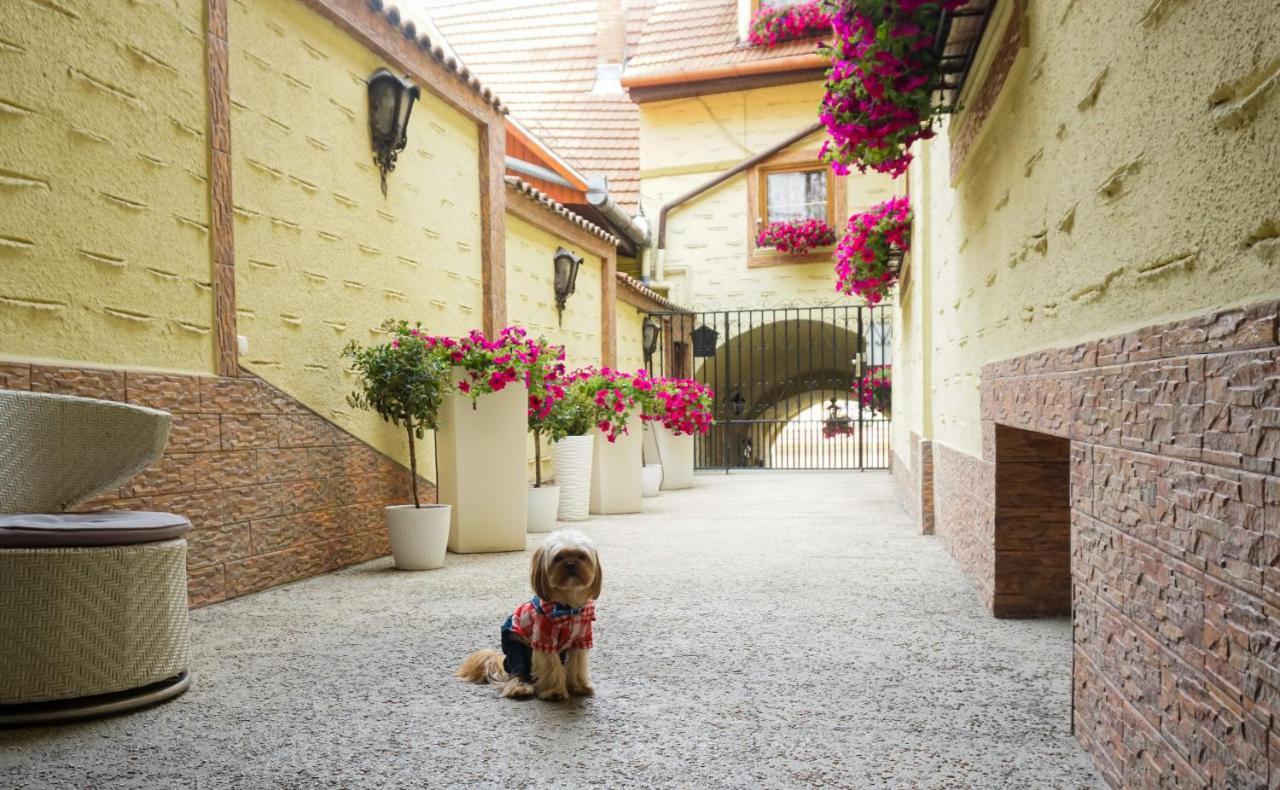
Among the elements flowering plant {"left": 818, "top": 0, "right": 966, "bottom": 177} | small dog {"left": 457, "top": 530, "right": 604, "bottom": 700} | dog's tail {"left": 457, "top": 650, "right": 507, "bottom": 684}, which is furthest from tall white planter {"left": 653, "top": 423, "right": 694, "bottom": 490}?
small dog {"left": 457, "top": 530, "right": 604, "bottom": 700}

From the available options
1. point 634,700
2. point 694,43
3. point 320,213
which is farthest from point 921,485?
point 694,43

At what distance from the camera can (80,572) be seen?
8.29ft

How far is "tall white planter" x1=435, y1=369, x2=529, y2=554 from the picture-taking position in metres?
5.66

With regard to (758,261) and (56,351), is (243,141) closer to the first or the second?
(56,351)

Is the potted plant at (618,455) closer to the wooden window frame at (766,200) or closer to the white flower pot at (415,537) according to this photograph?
the white flower pot at (415,537)

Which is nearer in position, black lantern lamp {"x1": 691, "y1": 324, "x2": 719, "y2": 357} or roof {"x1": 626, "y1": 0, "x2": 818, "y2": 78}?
black lantern lamp {"x1": 691, "y1": 324, "x2": 719, "y2": 357}

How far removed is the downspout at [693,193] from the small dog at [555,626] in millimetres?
11665

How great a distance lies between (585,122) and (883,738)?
1543cm

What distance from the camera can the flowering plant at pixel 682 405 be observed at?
30.2 feet

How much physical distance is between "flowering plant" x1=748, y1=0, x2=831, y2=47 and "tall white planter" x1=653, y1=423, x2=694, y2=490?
715 centimetres

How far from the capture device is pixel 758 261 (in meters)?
14.2

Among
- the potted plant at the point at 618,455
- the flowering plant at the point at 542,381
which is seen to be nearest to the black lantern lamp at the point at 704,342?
the potted plant at the point at 618,455

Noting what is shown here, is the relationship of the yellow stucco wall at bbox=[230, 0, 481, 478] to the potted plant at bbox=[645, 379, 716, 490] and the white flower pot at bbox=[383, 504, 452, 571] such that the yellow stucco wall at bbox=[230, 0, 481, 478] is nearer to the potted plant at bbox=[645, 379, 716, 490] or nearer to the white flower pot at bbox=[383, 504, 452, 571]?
the white flower pot at bbox=[383, 504, 452, 571]

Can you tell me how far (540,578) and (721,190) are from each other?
40.7 ft
